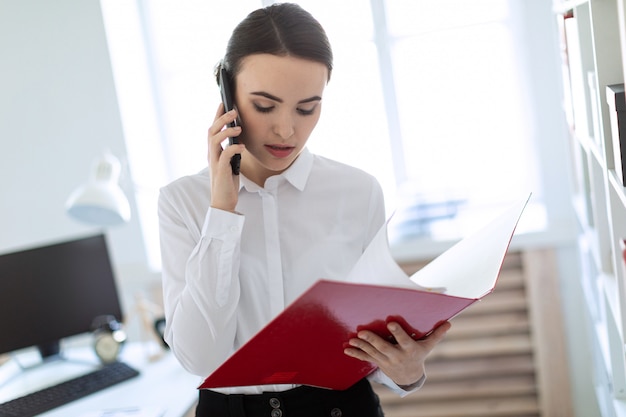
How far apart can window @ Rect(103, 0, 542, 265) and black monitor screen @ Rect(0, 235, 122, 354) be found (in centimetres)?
90

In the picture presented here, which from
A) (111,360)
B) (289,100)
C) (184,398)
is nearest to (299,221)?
(289,100)

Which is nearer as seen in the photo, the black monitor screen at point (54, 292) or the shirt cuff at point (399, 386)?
the shirt cuff at point (399, 386)

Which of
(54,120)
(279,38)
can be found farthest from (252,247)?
(54,120)

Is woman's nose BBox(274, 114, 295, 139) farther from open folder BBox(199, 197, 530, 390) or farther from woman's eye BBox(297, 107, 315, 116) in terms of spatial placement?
open folder BBox(199, 197, 530, 390)

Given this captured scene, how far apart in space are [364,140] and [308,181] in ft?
6.07

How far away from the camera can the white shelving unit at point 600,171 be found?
163 centimetres

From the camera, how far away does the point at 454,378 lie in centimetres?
327

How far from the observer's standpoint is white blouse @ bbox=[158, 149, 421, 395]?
1.41 meters

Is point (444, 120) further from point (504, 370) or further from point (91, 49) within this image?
point (91, 49)

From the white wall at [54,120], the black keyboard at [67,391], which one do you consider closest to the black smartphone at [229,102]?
the black keyboard at [67,391]

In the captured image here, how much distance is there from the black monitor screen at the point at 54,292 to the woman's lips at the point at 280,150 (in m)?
1.32

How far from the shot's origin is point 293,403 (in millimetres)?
1520

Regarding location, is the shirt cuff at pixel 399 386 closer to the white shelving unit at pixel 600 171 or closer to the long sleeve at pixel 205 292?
the long sleeve at pixel 205 292

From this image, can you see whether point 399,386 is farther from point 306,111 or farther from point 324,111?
point 324,111
